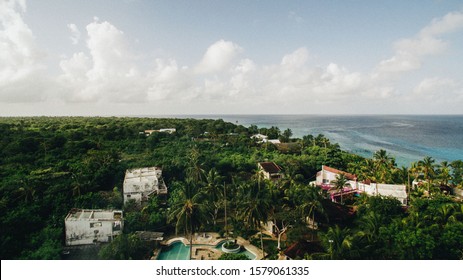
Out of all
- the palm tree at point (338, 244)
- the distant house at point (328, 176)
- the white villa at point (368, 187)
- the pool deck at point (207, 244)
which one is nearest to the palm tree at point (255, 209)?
the pool deck at point (207, 244)

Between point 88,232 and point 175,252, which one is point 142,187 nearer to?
point 88,232

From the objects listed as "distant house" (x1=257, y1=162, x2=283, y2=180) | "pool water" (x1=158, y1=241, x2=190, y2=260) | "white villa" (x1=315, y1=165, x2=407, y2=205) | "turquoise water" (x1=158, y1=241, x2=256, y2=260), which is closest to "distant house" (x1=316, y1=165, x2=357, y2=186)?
"white villa" (x1=315, y1=165, x2=407, y2=205)

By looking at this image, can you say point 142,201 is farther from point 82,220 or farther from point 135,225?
point 82,220

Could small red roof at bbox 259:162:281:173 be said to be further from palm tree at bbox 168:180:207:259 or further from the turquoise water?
palm tree at bbox 168:180:207:259

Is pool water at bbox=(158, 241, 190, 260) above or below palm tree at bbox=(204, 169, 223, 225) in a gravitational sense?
below
